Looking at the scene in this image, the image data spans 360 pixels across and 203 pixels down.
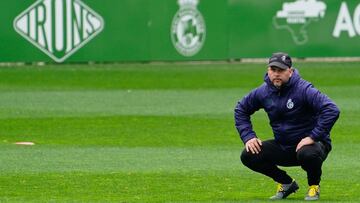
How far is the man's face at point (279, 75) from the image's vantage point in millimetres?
11758

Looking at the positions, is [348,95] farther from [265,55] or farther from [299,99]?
[299,99]

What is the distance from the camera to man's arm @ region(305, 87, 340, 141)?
11.8 metres

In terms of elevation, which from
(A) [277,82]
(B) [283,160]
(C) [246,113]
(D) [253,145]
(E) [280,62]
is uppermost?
(E) [280,62]

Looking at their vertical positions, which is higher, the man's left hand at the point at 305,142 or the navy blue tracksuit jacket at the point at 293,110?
the navy blue tracksuit jacket at the point at 293,110

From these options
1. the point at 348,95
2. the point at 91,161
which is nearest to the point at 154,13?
the point at 348,95

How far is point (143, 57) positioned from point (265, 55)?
3176 mm

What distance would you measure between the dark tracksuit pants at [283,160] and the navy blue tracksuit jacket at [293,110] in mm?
82

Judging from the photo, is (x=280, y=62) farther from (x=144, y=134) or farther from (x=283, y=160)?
(x=144, y=134)

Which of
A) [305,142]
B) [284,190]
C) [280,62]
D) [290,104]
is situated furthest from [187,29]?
[280,62]

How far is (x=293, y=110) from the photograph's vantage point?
12008 mm

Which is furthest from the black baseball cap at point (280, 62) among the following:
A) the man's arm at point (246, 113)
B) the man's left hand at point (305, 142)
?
the man's left hand at point (305, 142)

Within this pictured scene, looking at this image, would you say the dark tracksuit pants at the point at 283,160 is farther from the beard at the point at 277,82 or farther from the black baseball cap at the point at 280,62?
the black baseball cap at the point at 280,62

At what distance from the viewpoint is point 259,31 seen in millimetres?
31891

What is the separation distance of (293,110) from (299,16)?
20253mm
